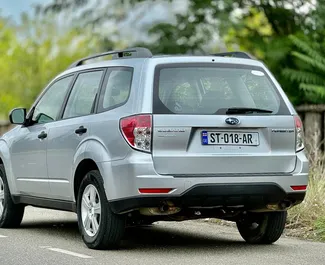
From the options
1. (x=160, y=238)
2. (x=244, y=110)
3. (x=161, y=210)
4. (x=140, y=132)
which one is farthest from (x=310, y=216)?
(x=140, y=132)

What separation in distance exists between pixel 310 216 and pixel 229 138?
107 inches

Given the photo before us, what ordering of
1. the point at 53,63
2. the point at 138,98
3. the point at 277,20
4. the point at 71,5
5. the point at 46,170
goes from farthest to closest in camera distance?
the point at 53,63, the point at 71,5, the point at 277,20, the point at 46,170, the point at 138,98

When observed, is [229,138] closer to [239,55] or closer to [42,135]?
[239,55]

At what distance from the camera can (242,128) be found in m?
9.28

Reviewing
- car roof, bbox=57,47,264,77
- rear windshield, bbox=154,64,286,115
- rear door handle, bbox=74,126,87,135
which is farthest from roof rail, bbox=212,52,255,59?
rear door handle, bbox=74,126,87,135

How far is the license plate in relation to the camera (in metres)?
9.14

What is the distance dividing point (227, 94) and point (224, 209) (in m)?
Result: 1.09

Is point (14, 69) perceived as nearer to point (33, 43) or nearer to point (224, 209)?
point (33, 43)

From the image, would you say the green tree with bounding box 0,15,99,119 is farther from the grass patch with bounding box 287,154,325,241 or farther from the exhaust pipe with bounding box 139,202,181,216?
the exhaust pipe with bounding box 139,202,181,216

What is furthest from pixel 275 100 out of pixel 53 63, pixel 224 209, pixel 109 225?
pixel 53 63

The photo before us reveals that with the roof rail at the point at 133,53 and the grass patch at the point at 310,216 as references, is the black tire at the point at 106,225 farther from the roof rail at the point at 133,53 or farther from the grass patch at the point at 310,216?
the grass patch at the point at 310,216

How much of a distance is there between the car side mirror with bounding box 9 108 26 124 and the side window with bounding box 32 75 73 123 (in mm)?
127

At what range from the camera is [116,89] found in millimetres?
9711

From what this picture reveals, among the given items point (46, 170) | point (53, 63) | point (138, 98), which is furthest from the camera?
point (53, 63)
